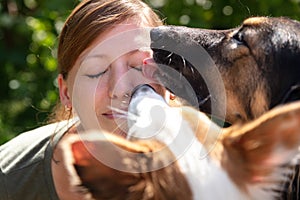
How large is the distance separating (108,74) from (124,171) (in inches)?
41.3

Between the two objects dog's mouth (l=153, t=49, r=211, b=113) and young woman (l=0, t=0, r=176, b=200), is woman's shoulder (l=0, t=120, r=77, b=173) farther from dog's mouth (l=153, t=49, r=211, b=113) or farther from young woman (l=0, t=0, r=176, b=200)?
dog's mouth (l=153, t=49, r=211, b=113)

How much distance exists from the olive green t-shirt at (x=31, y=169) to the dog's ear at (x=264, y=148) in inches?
47.3

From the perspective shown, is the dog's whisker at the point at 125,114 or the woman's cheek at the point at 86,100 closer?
the dog's whisker at the point at 125,114

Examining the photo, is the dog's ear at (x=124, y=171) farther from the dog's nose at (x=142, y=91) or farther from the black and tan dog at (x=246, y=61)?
the black and tan dog at (x=246, y=61)

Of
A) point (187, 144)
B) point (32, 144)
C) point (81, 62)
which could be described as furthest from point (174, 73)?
point (187, 144)

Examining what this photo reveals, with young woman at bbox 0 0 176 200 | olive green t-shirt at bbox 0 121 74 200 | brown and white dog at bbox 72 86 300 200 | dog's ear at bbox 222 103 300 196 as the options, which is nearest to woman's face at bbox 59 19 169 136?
young woman at bbox 0 0 176 200

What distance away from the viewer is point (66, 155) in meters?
1.89

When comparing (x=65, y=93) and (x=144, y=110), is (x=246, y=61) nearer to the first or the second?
(x=65, y=93)

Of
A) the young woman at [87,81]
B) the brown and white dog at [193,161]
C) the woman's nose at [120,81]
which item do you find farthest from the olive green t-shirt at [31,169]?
the brown and white dog at [193,161]

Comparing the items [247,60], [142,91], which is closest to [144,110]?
[142,91]

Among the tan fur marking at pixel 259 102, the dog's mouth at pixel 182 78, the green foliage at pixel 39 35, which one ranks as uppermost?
the dog's mouth at pixel 182 78

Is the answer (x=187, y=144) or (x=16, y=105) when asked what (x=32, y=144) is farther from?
(x=16, y=105)

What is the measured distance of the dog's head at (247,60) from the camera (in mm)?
2842

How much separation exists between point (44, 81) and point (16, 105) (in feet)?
0.86
